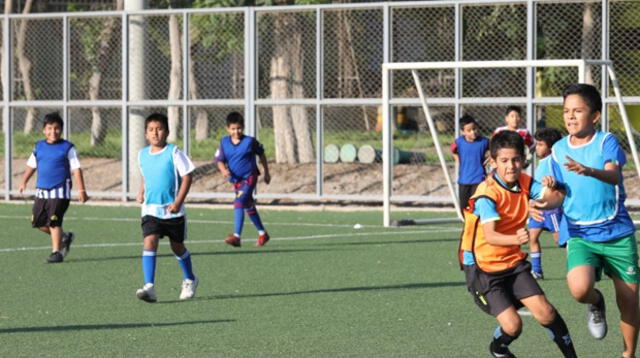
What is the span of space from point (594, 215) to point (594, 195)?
0.12 m

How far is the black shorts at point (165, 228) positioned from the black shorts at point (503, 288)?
4099 mm

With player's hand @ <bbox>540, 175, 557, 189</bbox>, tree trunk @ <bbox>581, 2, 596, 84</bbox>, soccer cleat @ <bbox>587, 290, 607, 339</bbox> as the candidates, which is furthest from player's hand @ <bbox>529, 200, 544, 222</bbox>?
tree trunk @ <bbox>581, 2, 596, 84</bbox>

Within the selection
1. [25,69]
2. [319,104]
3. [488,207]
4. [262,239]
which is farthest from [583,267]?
[25,69]

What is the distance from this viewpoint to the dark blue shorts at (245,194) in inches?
648

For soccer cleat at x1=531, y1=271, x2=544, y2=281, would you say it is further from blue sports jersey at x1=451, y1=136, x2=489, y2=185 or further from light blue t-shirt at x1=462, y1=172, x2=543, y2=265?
light blue t-shirt at x1=462, y1=172, x2=543, y2=265

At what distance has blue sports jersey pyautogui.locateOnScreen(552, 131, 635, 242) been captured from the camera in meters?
8.09

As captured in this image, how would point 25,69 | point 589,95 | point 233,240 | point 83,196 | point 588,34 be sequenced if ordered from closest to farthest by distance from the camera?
point 589,95 → point 83,196 → point 233,240 → point 588,34 → point 25,69

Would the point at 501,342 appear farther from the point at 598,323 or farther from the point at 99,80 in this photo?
the point at 99,80

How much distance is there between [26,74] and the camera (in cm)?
2719

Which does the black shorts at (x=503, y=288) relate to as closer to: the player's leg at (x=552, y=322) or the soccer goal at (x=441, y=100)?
the player's leg at (x=552, y=322)

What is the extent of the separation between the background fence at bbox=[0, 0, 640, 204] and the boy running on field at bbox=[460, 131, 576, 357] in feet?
41.1

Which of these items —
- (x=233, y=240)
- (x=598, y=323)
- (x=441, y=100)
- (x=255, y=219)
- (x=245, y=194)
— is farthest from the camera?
(x=441, y=100)

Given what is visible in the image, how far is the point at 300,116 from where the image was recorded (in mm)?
24875

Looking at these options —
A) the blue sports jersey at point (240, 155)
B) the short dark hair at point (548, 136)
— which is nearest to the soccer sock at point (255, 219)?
the blue sports jersey at point (240, 155)
